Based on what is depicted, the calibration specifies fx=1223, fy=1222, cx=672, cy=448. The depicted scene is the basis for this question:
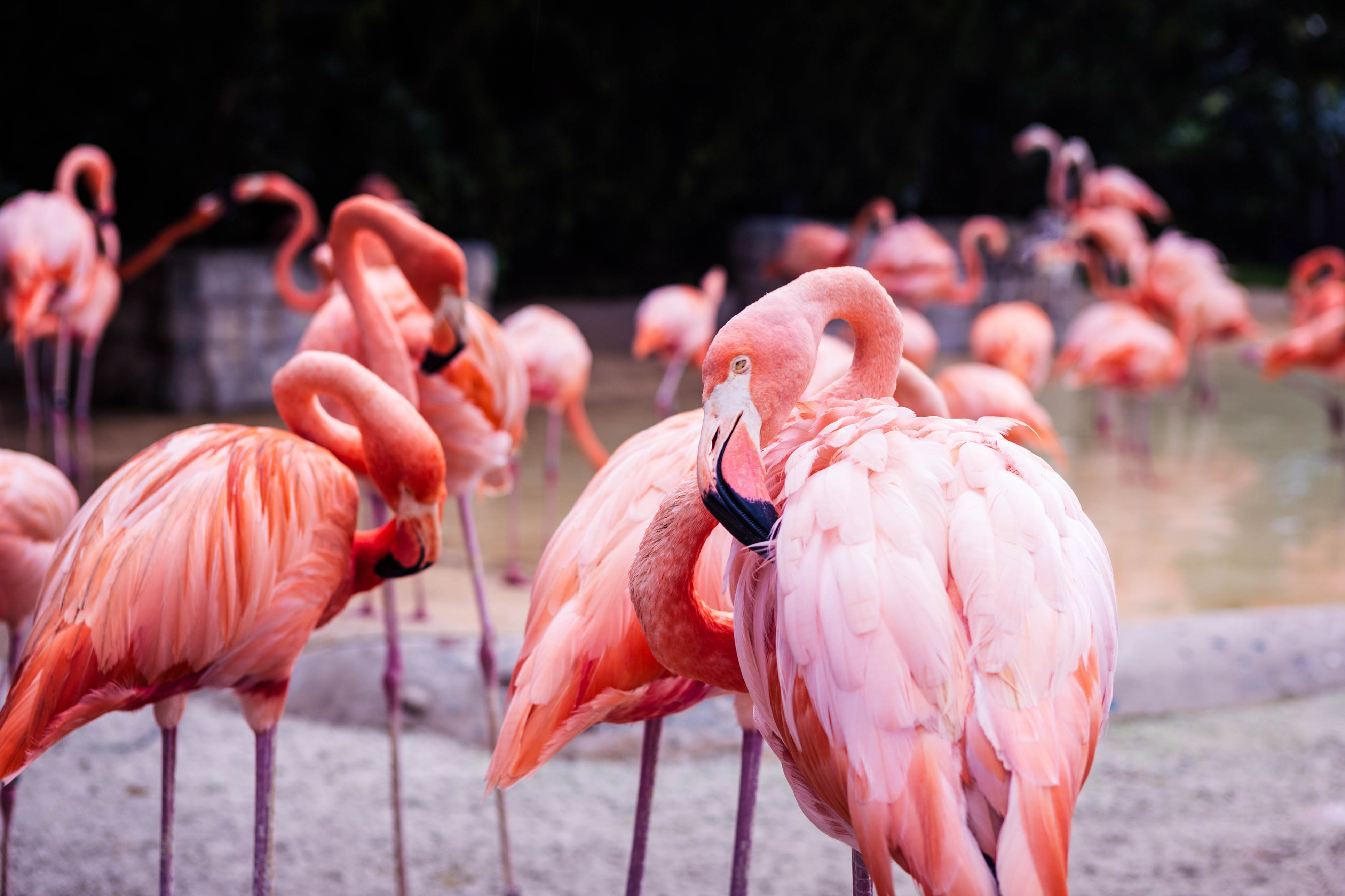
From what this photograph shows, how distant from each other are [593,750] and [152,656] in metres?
1.48

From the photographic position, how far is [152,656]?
73.7 inches

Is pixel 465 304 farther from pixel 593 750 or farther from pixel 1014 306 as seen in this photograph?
pixel 1014 306

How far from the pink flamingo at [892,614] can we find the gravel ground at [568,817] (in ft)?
3.99

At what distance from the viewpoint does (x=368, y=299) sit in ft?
8.57

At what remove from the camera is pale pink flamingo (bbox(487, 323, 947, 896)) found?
5.62 ft

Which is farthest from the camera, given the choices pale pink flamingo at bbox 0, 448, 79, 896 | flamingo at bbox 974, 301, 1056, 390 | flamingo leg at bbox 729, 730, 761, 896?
flamingo at bbox 974, 301, 1056, 390

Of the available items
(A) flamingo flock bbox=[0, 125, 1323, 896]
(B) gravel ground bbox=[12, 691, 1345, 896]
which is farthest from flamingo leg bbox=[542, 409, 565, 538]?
(B) gravel ground bbox=[12, 691, 1345, 896]

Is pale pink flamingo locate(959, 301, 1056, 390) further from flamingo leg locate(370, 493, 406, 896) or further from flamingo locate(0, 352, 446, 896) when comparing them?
flamingo locate(0, 352, 446, 896)

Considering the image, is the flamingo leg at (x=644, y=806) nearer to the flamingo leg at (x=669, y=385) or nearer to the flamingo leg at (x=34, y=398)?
the flamingo leg at (x=669, y=385)

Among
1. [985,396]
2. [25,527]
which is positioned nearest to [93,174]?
[25,527]

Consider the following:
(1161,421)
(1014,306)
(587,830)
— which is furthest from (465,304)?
(1161,421)

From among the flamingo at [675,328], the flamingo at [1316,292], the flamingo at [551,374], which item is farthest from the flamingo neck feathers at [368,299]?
the flamingo at [1316,292]

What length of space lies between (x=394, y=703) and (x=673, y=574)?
1413 mm

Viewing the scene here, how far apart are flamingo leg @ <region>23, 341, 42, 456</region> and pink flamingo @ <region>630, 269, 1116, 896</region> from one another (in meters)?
4.75
